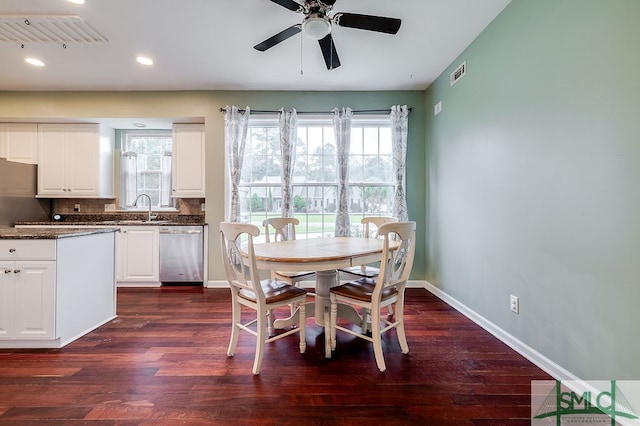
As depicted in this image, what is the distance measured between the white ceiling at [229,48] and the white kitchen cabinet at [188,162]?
0.62 m

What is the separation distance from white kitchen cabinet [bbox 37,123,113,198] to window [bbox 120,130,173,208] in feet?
1.35

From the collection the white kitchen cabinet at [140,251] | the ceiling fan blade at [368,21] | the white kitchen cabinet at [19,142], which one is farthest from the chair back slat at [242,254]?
the white kitchen cabinet at [19,142]

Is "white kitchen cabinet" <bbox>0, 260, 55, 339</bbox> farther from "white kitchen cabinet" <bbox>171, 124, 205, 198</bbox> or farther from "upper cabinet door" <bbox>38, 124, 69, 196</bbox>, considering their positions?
"upper cabinet door" <bbox>38, 124, 69, 196</bbox>

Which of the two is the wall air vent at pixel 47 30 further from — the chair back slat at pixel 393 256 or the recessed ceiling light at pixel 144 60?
the chair back slat at pixel 393 256

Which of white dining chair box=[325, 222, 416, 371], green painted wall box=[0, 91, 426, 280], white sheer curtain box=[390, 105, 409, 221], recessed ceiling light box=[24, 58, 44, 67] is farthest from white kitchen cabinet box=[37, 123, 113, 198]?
white sheer curtain box=[390, 105, 409, 221]

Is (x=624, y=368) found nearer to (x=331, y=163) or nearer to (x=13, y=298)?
(x=331, y=163)

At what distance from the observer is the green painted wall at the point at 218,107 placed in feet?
13.0

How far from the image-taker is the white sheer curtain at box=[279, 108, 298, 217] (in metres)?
3.88

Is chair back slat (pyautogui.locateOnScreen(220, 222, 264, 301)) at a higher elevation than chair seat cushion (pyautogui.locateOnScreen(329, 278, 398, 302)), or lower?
higher

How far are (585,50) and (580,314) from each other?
1526 millimetres

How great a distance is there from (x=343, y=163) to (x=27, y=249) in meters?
3.19

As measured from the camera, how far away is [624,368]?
1447 millimetres

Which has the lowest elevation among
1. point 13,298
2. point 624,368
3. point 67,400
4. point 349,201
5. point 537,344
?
point 67,400

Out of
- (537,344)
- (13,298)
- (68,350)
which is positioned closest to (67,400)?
(68,350)
